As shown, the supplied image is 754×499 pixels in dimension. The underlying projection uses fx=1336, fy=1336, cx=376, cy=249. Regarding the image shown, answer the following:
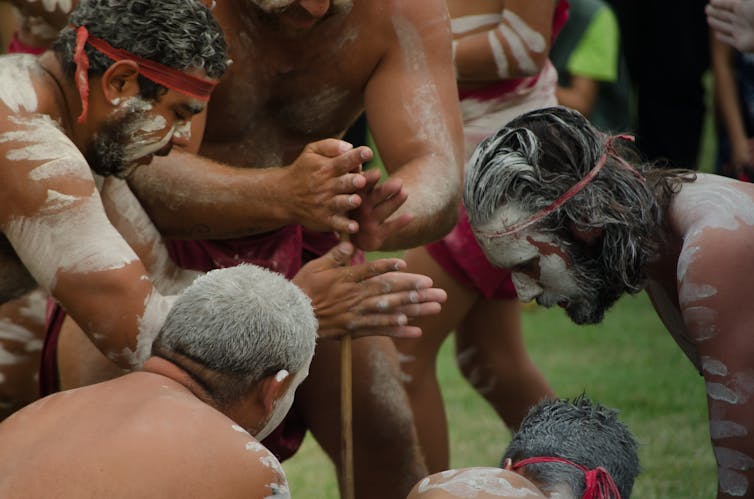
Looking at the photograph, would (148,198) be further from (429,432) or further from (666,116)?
(666,116)

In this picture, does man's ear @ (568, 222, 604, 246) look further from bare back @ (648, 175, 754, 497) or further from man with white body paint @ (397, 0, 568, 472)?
man with white body paint @ (397, 0, 568, 472)

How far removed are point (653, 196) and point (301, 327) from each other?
1.11 m

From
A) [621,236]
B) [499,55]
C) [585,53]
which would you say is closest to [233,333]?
[621,236]

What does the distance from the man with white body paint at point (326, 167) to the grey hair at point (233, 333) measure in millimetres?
563

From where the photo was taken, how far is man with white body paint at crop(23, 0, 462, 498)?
11.7ft

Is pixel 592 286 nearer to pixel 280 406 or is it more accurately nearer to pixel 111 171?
pixel 280 406

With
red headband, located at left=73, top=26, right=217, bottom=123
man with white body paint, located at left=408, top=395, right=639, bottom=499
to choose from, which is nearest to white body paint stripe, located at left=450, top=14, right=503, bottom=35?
red headband, located at left=73, top=26, right=217, bottom=123

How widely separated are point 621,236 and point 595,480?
78 centimetres

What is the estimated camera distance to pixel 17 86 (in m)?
3.27

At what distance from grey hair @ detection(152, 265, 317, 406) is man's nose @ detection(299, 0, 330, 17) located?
3.15 feet

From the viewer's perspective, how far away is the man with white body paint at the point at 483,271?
465 cm

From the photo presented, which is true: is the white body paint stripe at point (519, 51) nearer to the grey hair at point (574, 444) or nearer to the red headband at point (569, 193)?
the red headband at point (569, 193)

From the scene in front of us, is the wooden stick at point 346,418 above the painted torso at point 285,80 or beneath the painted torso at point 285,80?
beneath

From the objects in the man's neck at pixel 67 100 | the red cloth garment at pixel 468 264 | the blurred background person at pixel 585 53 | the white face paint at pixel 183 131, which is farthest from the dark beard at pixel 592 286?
the blurred background person at pixel 585 53
